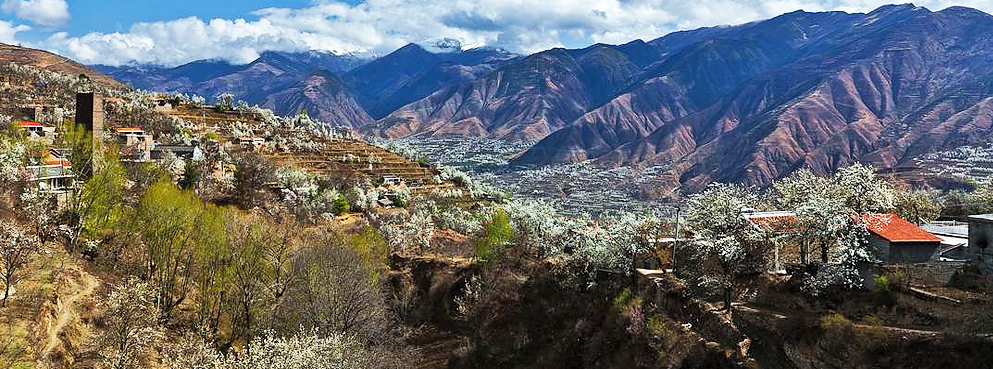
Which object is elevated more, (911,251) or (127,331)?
(911,251)

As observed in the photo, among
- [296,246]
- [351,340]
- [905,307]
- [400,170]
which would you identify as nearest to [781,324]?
[905,307]

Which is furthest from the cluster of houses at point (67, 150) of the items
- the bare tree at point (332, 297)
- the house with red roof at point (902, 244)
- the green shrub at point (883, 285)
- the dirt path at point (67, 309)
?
the house with red roof at point (902, 244)

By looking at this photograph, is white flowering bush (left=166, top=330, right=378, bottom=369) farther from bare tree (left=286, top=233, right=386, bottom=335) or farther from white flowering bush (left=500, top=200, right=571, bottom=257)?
white flowering bush (left=500, top=200, right=571, bottom=257)

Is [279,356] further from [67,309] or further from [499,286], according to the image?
[499,286]

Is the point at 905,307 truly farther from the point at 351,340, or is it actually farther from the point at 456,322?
the point at 456,322

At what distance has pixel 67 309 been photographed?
111ft

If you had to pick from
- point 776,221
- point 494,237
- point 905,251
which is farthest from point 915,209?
point 494,237

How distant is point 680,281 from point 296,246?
29.9m

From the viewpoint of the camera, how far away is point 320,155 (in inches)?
5123

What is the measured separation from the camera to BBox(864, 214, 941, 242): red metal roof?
129 feet

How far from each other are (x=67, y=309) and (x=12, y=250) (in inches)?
163

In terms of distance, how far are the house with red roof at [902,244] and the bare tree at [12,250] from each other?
144 feet

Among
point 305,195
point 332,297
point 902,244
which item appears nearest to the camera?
point 902,244

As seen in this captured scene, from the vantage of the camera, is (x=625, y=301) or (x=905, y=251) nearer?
(x=905, y=251)
